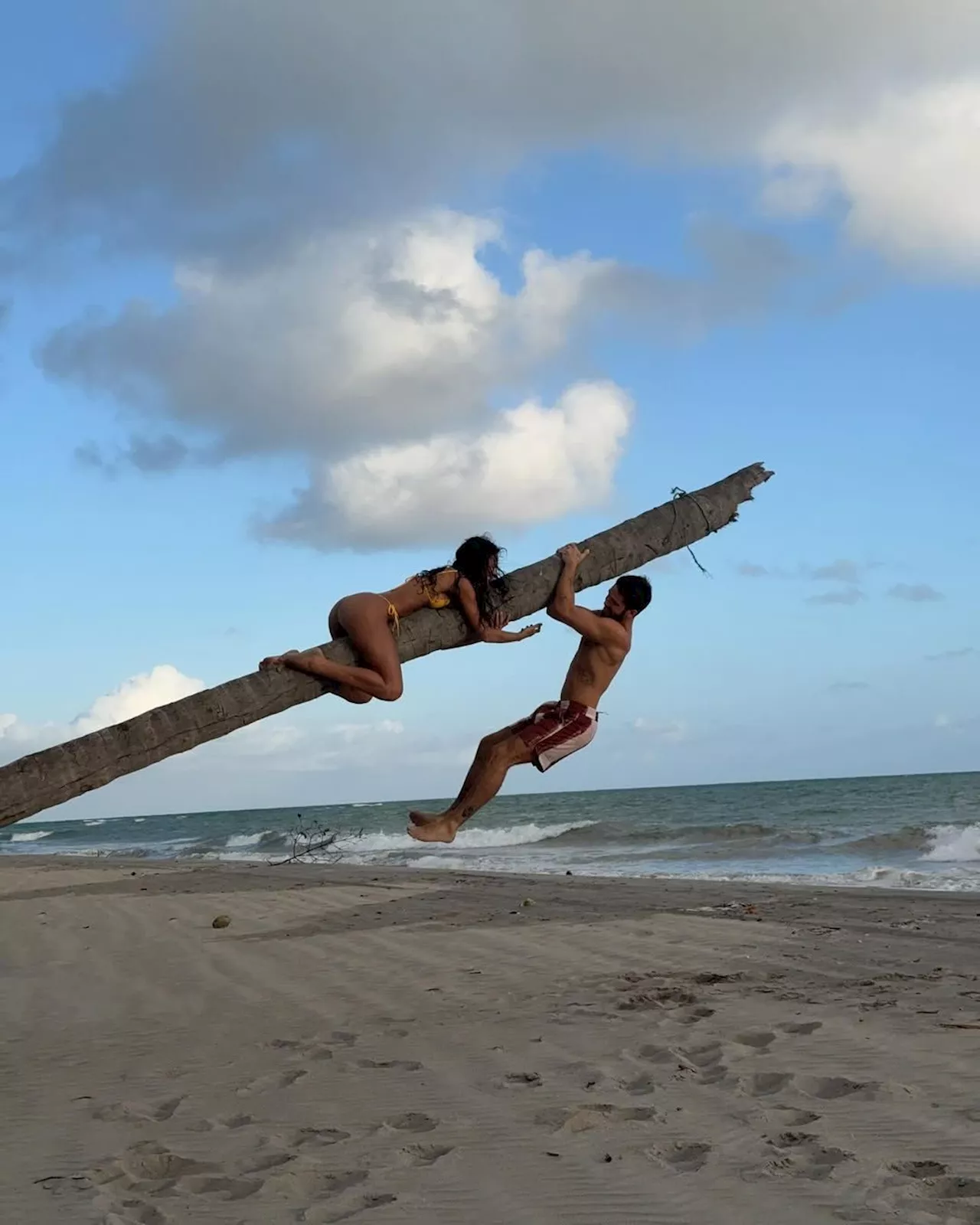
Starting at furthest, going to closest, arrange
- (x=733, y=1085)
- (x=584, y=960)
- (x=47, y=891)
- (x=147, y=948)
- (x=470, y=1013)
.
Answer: (x=47, y=891) < (x=147, y=948) < (x=584, y=960) < (x=470, y=1013) < (x=733, y=1085)

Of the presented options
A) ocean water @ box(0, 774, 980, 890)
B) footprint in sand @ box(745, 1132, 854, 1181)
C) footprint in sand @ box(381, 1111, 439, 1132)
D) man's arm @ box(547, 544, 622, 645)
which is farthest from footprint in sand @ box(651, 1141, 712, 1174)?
ocean water @ box(0, 774, 980, 890)

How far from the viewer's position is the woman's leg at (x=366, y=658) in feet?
16.0

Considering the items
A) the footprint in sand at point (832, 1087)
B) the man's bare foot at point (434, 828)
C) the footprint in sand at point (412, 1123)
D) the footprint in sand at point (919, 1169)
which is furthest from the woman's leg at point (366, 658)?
the footprint in sand at point (919, 1169)

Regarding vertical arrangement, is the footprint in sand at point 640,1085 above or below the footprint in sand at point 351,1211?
below

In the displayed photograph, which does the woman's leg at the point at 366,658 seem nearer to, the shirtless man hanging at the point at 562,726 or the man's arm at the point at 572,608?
the man's arm at the point at 572,608

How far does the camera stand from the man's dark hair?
6.29m

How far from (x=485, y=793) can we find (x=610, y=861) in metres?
18.1

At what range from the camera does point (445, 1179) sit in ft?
14.0

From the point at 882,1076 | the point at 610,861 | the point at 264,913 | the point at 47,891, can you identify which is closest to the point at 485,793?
the point at 882,1076

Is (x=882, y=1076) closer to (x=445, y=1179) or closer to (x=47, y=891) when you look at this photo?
(x=445, y=1179)

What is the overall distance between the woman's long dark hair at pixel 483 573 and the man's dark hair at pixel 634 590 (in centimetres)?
122

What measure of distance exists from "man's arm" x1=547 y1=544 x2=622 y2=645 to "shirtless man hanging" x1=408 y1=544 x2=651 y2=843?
0.14 ft

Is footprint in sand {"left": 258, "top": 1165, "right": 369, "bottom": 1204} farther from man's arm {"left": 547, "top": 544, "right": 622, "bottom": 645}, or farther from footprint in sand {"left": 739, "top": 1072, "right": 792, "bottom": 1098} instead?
man's arm {"left": 547, "top": 544, "right": 622, "bottom": 645}

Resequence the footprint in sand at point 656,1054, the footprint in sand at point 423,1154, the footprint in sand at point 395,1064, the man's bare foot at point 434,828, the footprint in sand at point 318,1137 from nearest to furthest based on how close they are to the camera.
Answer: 1. the footprint in sand at point 423,1154
2. the footprint in sand at point 318,1137
3. the footprint in sand at point 656,1054
4. the footprint in sand at point 395,1064
5. the man's bare foot at point 434,828
